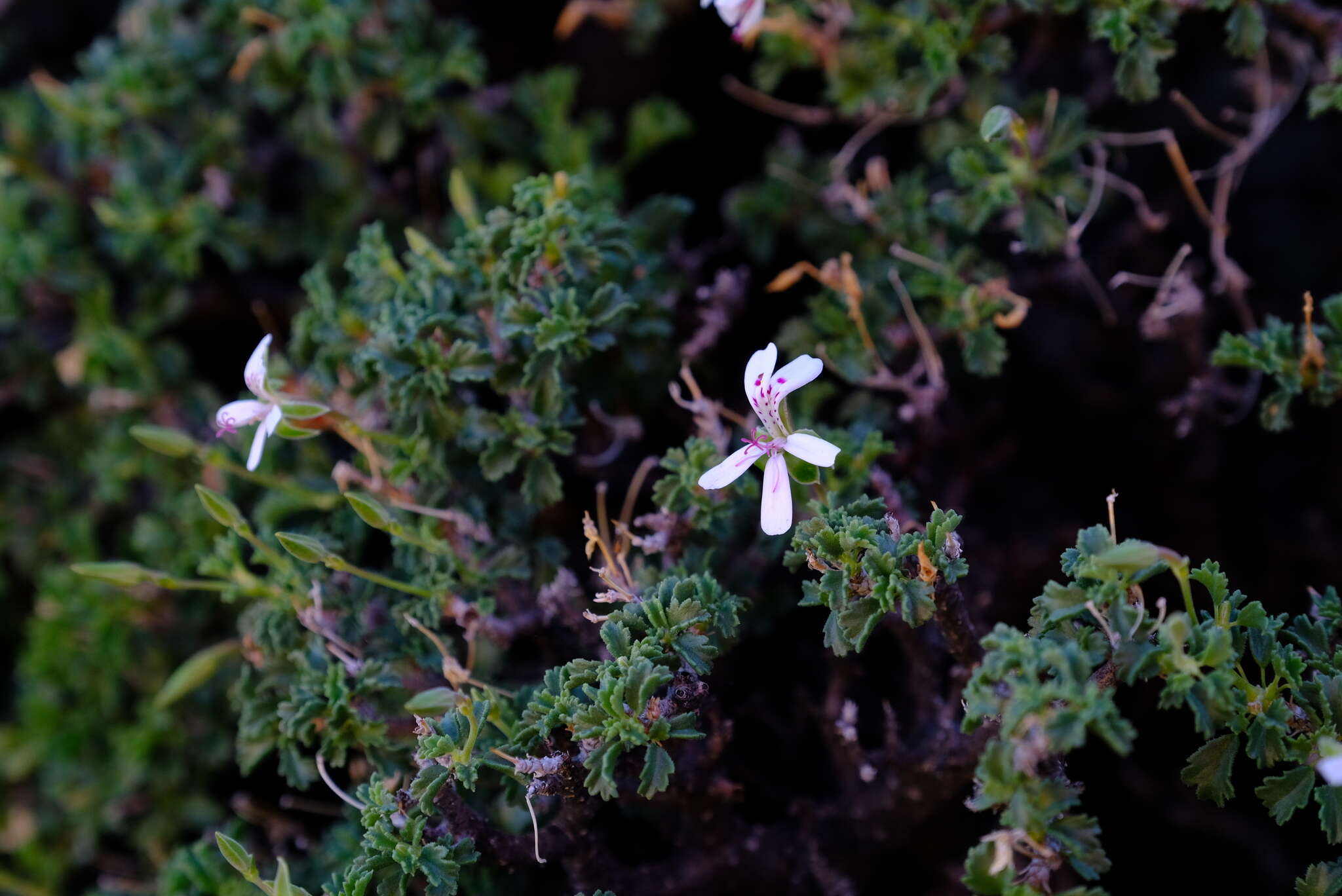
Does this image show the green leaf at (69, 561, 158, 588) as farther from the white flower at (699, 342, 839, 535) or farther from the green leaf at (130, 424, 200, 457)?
the white flower at (699, 342, 839, 535)

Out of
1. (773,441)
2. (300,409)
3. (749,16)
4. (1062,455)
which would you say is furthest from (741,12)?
(1062,455)

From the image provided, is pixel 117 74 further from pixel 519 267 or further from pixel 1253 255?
pixel 1253 255

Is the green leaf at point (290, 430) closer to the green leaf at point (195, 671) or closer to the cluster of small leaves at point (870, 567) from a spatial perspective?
the green leaf at point (195, 671)

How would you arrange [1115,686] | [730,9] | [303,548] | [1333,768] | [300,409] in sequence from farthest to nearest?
1. [730,9]
2. [300,409]
3. [303,548]
4. [1115,686]
5. [1333,768]

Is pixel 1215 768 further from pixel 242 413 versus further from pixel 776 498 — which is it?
pixel 242 413

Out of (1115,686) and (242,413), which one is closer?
(1115,686)

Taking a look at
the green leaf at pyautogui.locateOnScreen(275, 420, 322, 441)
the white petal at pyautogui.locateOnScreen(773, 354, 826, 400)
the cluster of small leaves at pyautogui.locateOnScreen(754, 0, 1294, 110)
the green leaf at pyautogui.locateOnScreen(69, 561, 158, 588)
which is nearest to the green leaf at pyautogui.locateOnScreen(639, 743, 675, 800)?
the white petal at pyautogui.locateOnScreen(773, 354, 826, 400)

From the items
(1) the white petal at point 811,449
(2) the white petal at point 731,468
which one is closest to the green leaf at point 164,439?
(2) the white petal at point 731,468

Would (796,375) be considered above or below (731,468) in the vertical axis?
above
